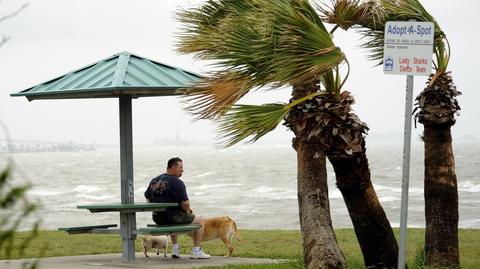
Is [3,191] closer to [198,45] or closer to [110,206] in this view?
[198,45]

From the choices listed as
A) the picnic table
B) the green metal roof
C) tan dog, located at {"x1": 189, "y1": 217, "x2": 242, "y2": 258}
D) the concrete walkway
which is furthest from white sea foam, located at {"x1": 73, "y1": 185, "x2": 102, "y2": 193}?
the picnic table

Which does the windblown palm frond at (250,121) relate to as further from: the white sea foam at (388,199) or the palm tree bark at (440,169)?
the white sea foam at (388,199)

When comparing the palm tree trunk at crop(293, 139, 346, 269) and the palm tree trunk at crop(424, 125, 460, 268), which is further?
the palm tree trunk at crop(424, 125, 460, 268)

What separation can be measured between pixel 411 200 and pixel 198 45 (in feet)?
124

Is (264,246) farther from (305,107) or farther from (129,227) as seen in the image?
(305,107)

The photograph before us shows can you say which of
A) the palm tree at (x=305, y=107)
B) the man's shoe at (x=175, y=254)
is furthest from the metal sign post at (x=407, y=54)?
the man's shoe at (x=175, y=254)

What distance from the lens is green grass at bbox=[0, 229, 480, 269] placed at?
47.4 ft

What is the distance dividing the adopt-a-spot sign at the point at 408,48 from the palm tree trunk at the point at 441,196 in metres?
3.02

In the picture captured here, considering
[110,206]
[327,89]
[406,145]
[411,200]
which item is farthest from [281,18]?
[411,200]

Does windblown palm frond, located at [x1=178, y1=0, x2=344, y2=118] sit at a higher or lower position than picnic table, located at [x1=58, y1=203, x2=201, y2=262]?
higher

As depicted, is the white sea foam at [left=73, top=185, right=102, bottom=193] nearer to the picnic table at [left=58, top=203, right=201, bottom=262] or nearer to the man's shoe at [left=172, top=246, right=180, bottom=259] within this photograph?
the man's shoe at [left=172, top=246, right=180, bottom=259]

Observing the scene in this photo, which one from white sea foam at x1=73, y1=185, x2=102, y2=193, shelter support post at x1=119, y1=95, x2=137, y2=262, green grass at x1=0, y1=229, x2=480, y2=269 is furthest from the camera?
white sea foam at x1=73, y1=185, x2=102, y2=193

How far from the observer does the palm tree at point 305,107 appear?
11.0 metres

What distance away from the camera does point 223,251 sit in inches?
651
